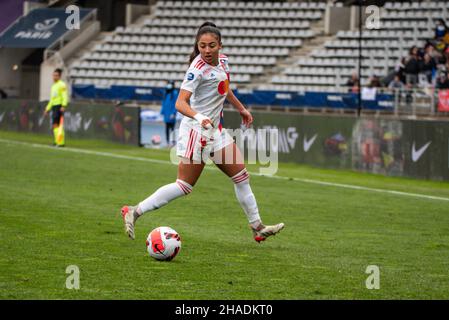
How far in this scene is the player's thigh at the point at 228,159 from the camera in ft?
35.3

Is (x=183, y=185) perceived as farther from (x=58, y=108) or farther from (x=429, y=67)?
(x=429, y=67)

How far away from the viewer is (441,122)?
21.3 meters

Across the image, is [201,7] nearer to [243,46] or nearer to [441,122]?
[243,46]

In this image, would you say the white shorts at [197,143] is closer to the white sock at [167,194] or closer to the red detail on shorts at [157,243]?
the white sock at [167,194]

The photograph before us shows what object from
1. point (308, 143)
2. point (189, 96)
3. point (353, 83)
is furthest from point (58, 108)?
point (189, 96)

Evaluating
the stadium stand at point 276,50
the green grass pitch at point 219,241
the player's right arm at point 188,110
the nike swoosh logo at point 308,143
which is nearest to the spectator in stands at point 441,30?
the stadium stand at point 276,50

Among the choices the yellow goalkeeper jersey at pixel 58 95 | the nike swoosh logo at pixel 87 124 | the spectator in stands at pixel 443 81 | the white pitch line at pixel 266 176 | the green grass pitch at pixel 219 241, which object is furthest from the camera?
the nike swoosh logo at pixel 87 124

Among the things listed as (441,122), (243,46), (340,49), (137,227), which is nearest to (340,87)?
(340,49)

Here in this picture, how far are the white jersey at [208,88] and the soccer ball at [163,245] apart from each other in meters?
1.14

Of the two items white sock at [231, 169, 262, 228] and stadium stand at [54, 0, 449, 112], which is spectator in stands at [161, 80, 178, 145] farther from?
white sock at [231, 169, 262, 228]

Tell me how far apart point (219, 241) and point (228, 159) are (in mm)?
1258

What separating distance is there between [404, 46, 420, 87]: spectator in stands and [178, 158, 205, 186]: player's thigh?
23.0 metres

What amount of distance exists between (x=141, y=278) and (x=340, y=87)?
29655mm

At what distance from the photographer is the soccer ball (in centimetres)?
1007
